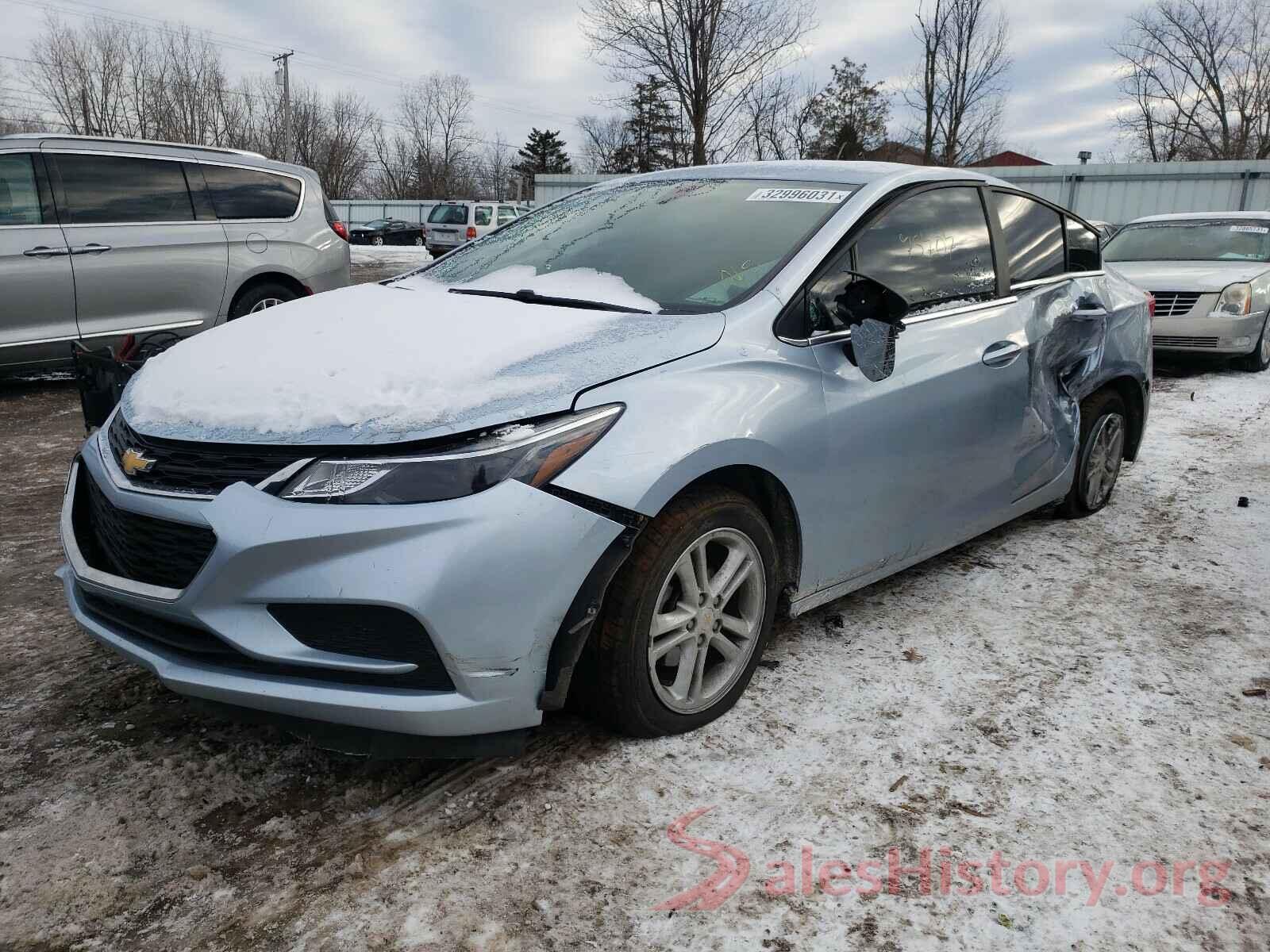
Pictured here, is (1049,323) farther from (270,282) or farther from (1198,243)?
(1198,243)

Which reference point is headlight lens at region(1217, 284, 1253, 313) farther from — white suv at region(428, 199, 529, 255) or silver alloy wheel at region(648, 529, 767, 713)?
white suv at region(428, 199, 529, 255)

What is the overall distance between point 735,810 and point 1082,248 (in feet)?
10.9

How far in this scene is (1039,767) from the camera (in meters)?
2.49

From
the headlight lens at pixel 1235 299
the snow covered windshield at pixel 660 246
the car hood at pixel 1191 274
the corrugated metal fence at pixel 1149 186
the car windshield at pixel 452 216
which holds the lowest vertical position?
the headlight lens at pixel 1235 299

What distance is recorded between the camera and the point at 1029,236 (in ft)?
13.1

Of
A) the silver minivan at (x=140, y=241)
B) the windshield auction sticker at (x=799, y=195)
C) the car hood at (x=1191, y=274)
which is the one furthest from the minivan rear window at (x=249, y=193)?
the car hood at (x=1191, y=274)

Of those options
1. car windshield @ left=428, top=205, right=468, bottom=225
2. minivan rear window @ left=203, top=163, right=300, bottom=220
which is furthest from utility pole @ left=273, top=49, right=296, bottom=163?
minivan rear window @ left=203, top=163, right=300, bottom=220

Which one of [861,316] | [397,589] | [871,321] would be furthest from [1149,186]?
[397,589]

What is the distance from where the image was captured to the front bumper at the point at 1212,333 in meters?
8.67

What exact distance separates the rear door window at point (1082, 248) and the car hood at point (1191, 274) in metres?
4.68

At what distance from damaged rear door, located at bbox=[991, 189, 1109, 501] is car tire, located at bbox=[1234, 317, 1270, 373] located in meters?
5.93

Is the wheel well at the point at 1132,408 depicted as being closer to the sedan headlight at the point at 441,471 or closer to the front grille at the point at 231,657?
the sedan headlight at the point at 441,471

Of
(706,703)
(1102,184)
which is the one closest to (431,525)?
(706,703)

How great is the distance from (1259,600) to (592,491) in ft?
9.57
